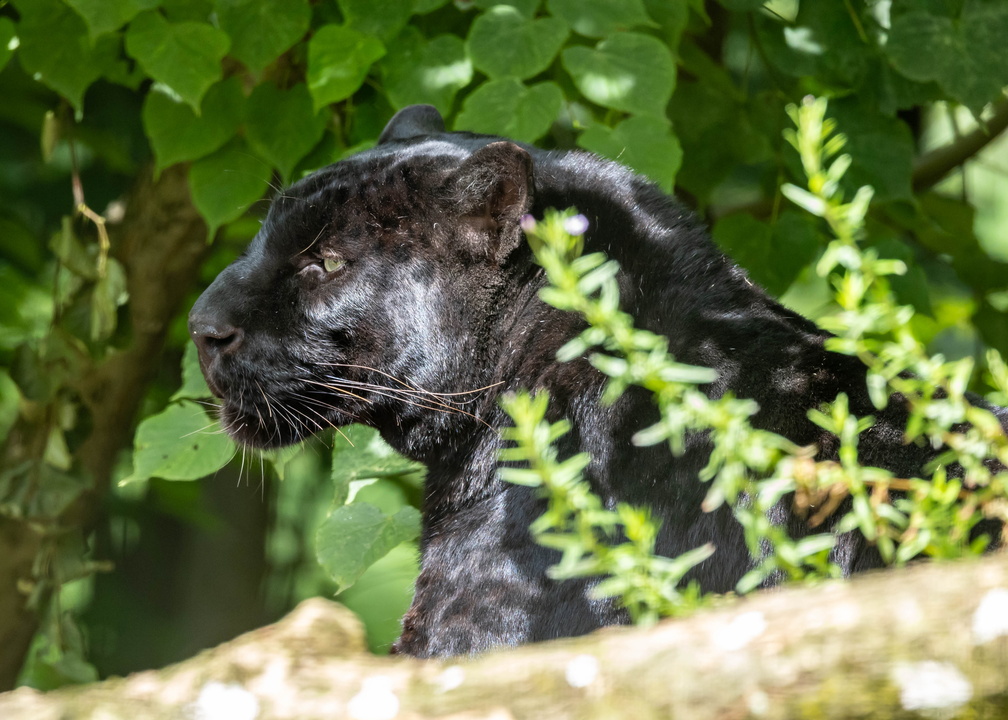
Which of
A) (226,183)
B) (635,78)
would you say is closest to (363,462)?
(226,183)

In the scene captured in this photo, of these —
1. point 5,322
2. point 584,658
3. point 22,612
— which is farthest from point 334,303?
point 22,612

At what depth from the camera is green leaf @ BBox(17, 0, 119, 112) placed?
2795mm

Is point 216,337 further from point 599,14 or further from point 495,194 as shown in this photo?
point 599,14

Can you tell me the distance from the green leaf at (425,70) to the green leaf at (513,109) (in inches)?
7.0

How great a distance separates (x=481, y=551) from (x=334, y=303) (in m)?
0.62

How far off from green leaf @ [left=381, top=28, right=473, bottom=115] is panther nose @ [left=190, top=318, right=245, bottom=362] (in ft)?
2.47

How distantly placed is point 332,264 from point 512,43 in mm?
666

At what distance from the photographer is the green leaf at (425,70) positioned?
268cm

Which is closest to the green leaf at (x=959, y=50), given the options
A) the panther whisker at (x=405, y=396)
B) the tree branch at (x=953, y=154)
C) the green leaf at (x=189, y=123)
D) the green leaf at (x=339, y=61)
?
the tree branch at (x=953, y=154)

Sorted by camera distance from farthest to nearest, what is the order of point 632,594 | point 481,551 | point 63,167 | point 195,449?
point 63,167 < point 195,449 < point 481,551 < point 632,594

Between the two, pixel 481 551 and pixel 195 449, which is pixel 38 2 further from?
pixel 481 551

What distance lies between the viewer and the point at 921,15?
2.67m

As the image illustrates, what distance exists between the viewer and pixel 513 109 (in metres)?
2.52

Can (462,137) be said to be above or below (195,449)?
above
